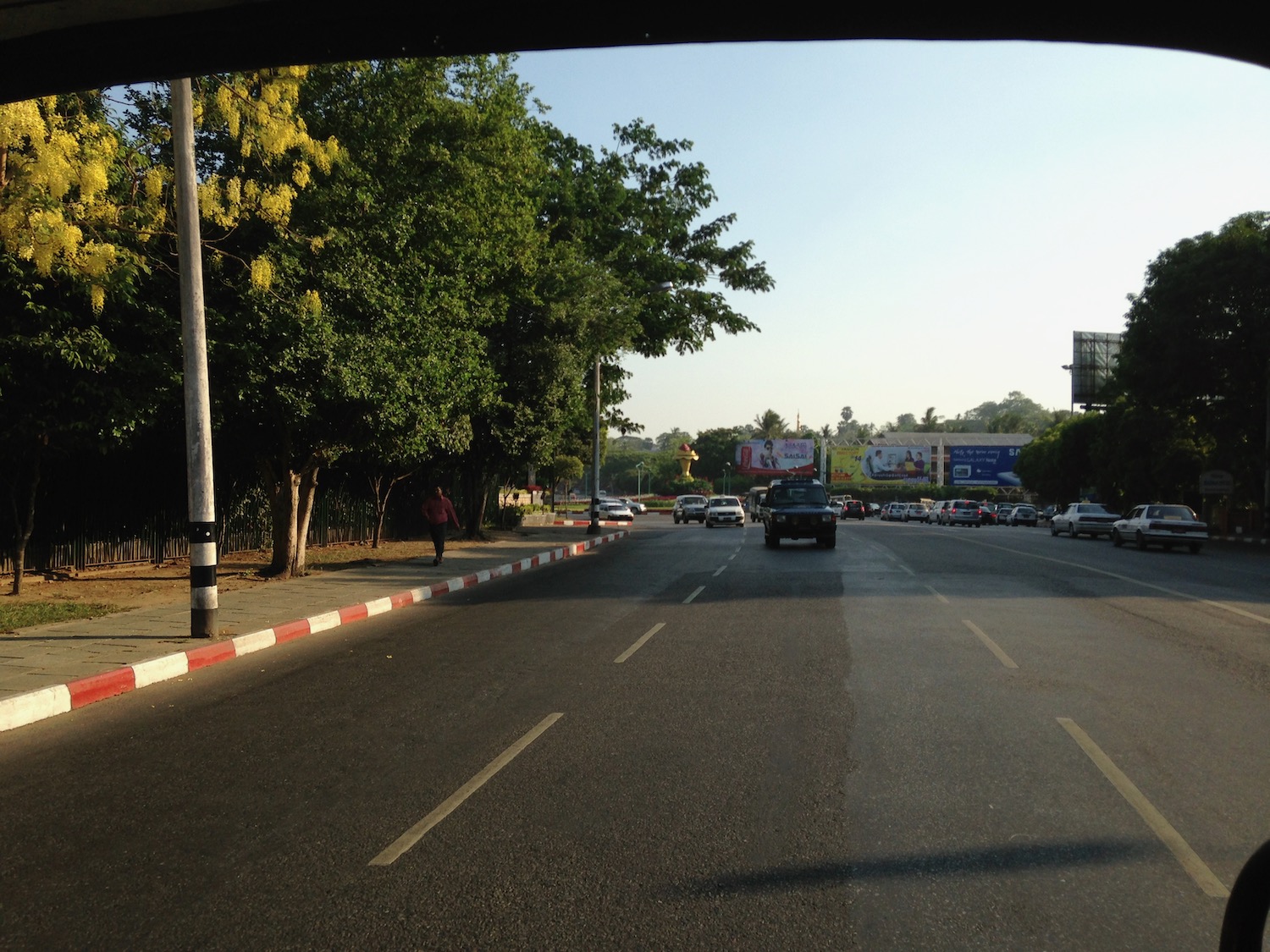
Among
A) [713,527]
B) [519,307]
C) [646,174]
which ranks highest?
[646,174]

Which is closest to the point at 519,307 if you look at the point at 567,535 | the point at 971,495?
the point at 567,535

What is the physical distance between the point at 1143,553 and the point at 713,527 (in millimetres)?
22834

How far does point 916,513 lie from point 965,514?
13.9 meters

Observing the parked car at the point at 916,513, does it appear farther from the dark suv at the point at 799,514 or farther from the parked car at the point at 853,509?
the dark suv at the point at 799,514

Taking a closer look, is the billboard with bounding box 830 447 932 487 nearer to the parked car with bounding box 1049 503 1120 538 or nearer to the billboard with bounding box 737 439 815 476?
the billboard with bounding box 737 439 815 476

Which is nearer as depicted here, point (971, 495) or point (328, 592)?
point (328, 592)

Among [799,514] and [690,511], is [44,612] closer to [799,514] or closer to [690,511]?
[799,514]

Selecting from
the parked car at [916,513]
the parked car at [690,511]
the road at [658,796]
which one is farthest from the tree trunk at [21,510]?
the parked car at [916,513]

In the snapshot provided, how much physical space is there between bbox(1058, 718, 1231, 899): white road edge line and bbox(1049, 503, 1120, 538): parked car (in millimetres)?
35675

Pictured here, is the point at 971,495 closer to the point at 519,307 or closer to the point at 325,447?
the point at 519,307

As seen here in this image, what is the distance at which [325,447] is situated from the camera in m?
17.6

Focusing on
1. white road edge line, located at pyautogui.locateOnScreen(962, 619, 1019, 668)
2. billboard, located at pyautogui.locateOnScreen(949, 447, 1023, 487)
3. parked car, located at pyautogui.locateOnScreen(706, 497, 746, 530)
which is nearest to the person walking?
white road edge line, located at pyautogui.locateOnScreen(962, 619, 1019, 668)

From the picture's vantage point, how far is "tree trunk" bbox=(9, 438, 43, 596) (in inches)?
578

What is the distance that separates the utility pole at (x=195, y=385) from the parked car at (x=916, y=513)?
66114 millimetres
